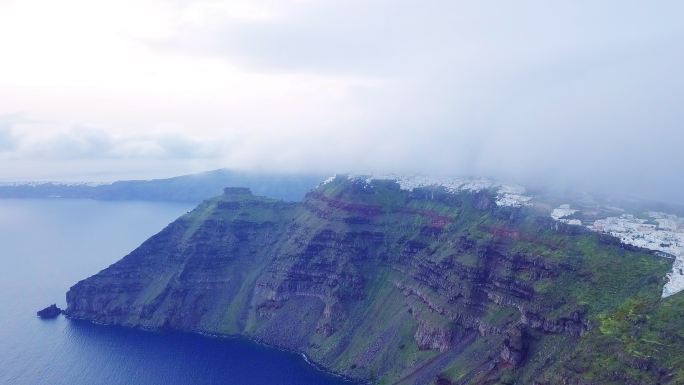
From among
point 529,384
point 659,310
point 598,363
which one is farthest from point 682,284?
point 529,384

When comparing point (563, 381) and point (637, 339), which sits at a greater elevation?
point (637, 339)

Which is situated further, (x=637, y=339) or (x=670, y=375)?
(x=637, y=339)

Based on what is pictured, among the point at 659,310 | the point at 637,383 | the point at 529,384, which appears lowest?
the point at 529,384

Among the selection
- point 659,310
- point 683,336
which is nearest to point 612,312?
point 659,310

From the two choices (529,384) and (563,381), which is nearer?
(563,381)

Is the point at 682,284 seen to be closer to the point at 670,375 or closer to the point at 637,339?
the point at 637,339

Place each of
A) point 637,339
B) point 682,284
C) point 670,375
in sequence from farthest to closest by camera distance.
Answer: point 682,284, point 637,339, point 670,375

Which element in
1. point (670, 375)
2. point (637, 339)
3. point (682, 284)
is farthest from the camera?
point (682, 284)

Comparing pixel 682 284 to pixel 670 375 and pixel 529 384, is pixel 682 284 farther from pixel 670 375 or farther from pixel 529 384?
pixel 529 384

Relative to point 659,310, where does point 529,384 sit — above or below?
below
